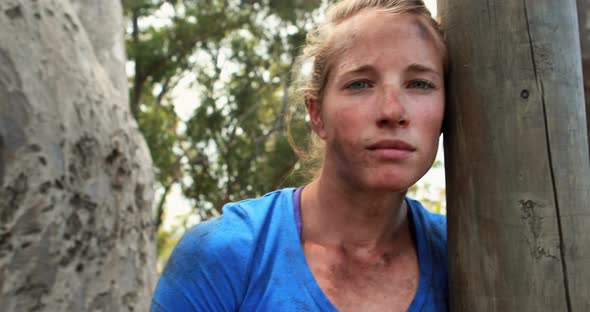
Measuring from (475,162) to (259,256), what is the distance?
1.94ft

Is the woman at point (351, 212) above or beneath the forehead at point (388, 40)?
beneath

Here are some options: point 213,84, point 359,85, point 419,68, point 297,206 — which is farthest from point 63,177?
point 213,84

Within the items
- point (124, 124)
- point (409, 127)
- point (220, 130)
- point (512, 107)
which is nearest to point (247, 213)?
point (409, 127)

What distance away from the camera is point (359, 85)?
1.73m

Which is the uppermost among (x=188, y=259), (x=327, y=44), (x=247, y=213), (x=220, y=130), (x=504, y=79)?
(x=220, y=130)

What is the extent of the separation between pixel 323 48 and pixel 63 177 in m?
1.88

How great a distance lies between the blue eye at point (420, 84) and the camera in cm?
173

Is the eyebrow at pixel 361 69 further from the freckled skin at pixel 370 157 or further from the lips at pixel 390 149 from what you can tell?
the lips at pixel 390 149

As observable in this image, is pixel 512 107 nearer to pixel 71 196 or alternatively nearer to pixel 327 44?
pixel 327 44

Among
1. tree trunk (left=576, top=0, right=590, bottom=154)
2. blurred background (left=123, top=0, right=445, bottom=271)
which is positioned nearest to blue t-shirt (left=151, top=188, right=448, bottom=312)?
tree trunk (left=576, top=0, right=590, bottom=154)

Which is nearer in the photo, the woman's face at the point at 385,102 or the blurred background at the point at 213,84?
the woman's face at the point at 385,102

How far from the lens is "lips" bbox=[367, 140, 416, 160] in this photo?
5.47ft

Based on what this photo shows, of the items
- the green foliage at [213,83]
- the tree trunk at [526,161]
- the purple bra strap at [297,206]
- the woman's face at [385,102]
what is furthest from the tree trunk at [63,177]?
the green foliage at [213,83]

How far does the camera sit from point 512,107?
5.34 feet
